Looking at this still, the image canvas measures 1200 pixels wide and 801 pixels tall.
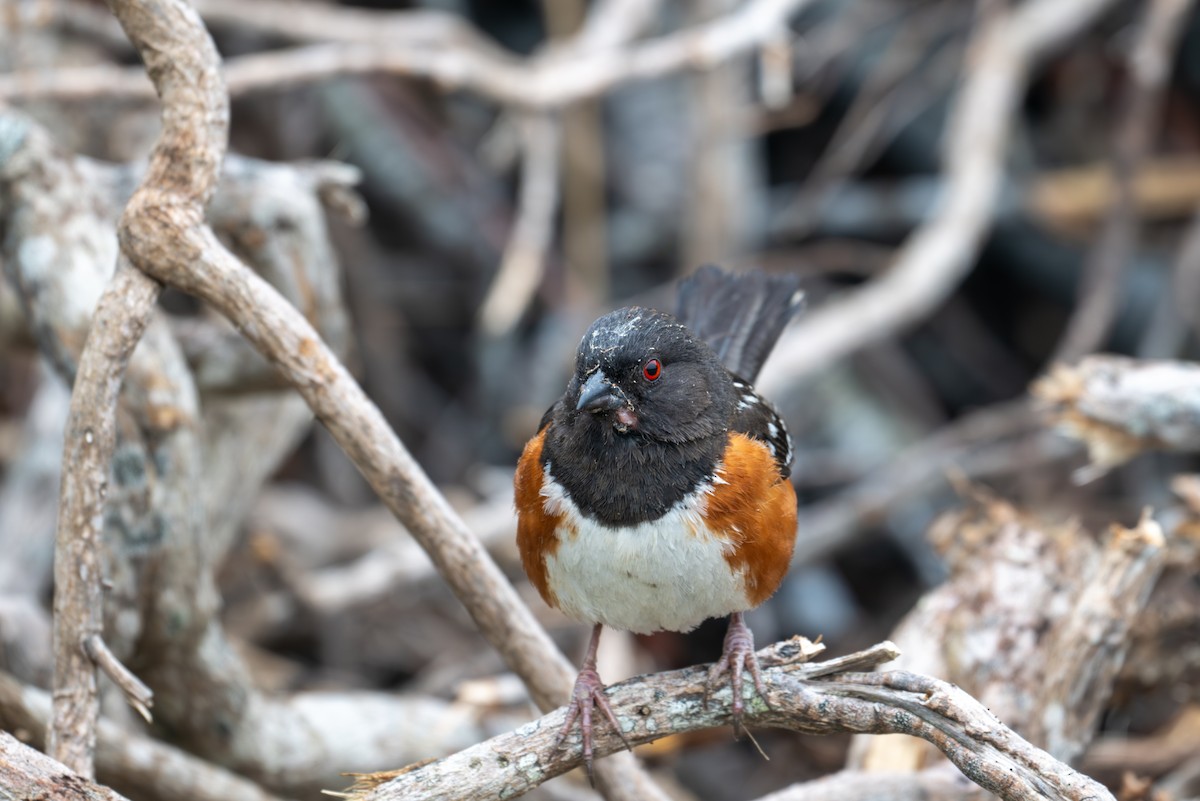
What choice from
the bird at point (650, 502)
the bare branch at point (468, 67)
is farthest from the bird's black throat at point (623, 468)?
the bare branch at point (468, 67)

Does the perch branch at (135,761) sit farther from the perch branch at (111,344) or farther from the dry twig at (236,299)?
the dry twig at (236,299)

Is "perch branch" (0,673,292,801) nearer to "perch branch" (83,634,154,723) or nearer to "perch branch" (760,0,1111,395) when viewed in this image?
"perch branch" (83,634,154,723)

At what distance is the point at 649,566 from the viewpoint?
2252mm

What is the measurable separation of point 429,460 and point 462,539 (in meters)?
3.35

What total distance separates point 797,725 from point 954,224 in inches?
125

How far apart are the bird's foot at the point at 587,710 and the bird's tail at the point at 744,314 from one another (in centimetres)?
108

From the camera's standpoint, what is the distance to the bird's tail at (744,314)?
10.3 ft

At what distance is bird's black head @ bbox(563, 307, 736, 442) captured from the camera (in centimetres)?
239

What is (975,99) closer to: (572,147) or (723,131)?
(723,131)

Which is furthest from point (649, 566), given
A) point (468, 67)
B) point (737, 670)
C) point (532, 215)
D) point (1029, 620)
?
point (532, 215)

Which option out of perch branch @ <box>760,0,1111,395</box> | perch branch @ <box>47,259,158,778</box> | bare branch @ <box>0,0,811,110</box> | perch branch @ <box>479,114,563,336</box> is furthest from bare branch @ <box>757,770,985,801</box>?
perch branch @ <box>479,114,563,336</box>

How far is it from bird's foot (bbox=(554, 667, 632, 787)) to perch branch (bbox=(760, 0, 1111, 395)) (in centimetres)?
248

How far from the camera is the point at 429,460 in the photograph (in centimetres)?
571

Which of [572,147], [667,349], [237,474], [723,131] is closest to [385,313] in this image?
[572,147]
